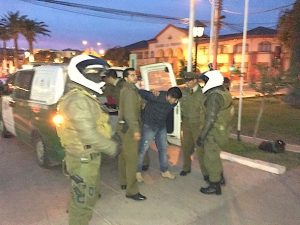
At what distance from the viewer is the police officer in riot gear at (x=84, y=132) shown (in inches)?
121

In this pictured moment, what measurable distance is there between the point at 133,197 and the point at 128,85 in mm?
1535

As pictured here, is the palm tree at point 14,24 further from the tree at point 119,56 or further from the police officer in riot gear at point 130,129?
the police officer in riot gear at point 130,129

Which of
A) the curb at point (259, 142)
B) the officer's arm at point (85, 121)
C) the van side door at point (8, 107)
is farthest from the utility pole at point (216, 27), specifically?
the officer's arm at point (85, 121)

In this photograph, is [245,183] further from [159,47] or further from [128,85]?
[159,47]

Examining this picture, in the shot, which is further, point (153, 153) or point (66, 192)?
point (153, 153)

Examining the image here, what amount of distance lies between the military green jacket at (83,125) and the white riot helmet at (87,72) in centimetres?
6

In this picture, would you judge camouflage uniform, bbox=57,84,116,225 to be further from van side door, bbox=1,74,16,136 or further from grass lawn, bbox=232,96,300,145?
grass lawn, bbox=232,96,300,145

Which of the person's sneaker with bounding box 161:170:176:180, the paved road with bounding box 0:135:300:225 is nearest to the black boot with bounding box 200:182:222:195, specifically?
the paved road with bounding box 0:135:300:225

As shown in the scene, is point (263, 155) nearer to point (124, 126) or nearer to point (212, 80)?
point (212, 80)

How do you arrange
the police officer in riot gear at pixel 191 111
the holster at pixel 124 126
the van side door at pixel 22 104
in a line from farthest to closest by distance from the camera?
the van side door at pixel 22 104 < the police officer in riot gear at pixel 191 111 < the holster at pixel 124 126

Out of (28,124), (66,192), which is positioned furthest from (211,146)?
(28,124)

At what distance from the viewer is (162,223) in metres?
4.26

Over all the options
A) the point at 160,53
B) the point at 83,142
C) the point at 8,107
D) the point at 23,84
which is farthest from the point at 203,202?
the point at 160,53

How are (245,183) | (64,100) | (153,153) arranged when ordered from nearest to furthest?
1. (64,100)
2. (245,183)
3. (153,153)
